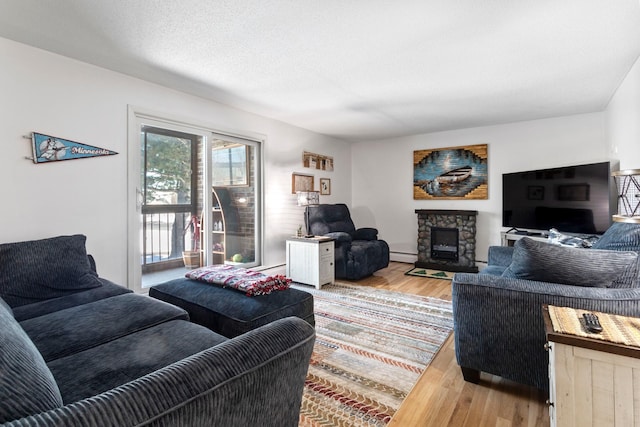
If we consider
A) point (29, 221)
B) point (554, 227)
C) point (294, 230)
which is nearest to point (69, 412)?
point (29, 221)

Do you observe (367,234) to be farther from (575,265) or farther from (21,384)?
(21,384)

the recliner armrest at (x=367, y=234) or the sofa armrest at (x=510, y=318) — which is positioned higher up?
the recliner armrest at (x=367, y=234)

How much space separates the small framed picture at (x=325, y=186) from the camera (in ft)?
18.3

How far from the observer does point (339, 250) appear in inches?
175

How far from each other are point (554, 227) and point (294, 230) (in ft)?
11.5

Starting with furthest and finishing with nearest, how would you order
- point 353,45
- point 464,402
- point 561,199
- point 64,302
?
point 561,199 → point 353,45 → point 64,302 → point 464,402

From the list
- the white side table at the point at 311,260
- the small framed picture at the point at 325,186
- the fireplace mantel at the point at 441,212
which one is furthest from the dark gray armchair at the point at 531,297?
the small framed picture at the point at 325,186

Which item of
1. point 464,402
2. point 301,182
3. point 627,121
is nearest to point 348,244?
point 301,182

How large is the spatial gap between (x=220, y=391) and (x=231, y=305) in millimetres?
1438


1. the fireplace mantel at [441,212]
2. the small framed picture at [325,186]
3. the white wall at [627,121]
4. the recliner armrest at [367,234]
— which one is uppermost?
the white wall at [627,121]

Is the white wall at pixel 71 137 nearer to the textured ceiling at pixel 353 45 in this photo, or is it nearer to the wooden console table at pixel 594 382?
the textured ceiling at pixel 353 45

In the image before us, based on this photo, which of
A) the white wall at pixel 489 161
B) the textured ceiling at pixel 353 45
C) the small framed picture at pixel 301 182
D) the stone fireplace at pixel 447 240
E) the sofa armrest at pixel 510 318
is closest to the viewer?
the sofa armrest at pixel 510 318

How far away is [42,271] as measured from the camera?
2.09 meters

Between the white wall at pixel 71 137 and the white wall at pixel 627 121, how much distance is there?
13.5 ft
